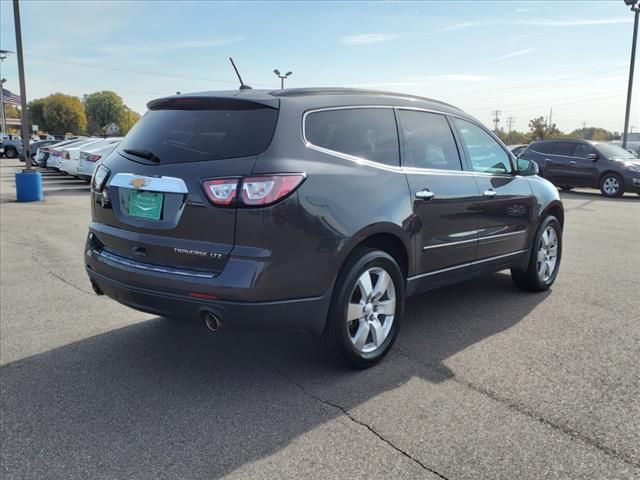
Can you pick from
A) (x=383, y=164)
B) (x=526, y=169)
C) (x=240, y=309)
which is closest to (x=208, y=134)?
(x=240, y=309)

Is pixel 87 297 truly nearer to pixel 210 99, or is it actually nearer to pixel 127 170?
pixel 127 170

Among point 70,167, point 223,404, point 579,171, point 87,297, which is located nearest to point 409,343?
point 223,404

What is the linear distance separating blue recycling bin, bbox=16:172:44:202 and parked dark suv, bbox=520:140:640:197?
14.7 m

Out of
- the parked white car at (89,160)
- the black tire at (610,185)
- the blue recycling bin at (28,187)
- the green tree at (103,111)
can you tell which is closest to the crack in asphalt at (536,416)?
the blue recycling bin at (28,187)

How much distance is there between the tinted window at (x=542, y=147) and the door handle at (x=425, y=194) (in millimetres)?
16041

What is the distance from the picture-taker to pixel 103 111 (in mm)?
127438

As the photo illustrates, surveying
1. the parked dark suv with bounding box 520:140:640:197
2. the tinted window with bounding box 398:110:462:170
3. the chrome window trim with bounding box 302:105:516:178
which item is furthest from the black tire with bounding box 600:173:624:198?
the tinted window with bounding box 398:110:462:170

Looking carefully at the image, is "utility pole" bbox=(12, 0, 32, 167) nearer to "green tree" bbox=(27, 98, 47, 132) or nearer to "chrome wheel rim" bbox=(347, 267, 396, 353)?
"chrome wheel rim" bbox=(347, 267, 396, 353)

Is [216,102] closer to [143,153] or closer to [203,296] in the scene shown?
[143,153]

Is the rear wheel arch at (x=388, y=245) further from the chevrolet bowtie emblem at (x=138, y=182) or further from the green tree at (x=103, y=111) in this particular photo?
the green tree at (x=103, y=111)

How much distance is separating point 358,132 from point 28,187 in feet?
40.1

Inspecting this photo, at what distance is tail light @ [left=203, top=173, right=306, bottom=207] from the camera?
310 cm

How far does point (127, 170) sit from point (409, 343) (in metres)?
2.33

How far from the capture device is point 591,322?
4730mm
